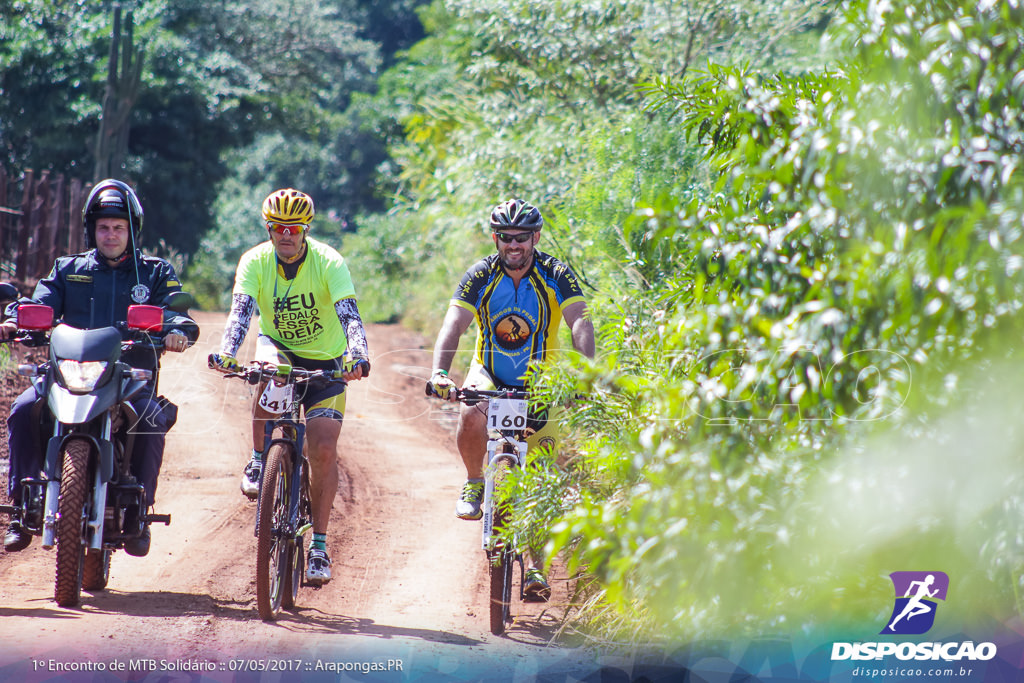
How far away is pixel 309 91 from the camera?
32.0m

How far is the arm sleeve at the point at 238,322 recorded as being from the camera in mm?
5645

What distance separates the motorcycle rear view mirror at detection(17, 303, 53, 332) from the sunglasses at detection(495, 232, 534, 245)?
2.52 metres

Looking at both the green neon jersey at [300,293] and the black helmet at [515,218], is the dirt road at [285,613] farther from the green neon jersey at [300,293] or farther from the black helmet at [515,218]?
the black helmet at [515,218]

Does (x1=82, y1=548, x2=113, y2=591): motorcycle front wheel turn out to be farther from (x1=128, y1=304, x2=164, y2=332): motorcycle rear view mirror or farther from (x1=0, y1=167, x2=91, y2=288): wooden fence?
(x1=0, y1=167, x2=91, y2=288): wooden fence

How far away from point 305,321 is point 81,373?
1.34 metres

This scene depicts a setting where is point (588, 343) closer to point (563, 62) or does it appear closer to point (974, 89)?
point (974, 89)

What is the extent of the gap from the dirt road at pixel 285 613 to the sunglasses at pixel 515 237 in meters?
2.24

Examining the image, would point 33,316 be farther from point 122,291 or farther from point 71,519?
point 71,519

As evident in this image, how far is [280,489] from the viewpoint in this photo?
548 cm

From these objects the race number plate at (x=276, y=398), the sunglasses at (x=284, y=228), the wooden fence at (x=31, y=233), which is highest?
the wooden fence at (x=31, y=233)

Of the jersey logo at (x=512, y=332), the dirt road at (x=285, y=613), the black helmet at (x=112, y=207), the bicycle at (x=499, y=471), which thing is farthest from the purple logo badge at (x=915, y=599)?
the black helmet at (x=112, y=207)

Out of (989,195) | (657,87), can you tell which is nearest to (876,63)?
(989,195)

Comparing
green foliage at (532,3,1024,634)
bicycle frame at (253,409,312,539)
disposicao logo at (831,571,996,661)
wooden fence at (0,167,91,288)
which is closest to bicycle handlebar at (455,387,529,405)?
bicycle frame at (253,409,312,539)

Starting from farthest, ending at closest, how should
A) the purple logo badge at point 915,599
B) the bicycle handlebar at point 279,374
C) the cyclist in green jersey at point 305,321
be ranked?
the cyclist in green jersey at point 305,321
the bicycle handlebar at point 279,374
the purple logo badge at point 915,599
